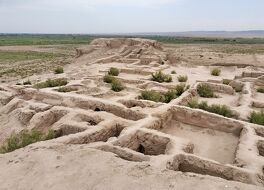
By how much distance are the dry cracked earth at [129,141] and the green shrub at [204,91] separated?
0.94 ft

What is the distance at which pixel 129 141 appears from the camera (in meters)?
9.09

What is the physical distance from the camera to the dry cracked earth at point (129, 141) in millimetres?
6508

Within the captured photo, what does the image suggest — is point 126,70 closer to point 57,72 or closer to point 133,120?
point 57,72

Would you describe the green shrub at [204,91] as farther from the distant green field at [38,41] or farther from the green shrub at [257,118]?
the distant green field at [38,41]

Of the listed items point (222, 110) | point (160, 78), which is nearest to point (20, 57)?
point (160, 78)

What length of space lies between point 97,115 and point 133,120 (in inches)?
45.9

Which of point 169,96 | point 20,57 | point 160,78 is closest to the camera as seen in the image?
point 169,96

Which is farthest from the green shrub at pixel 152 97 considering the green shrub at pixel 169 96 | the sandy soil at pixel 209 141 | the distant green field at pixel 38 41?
the distant green field at pixel 38 41

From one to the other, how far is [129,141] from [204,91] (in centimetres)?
727

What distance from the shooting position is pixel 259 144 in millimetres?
9047

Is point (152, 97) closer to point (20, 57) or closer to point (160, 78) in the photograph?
point (160, 78)

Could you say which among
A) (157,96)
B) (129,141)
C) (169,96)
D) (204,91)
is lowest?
(204,91)

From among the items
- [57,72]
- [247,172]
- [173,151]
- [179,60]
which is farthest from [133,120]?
[179,60]

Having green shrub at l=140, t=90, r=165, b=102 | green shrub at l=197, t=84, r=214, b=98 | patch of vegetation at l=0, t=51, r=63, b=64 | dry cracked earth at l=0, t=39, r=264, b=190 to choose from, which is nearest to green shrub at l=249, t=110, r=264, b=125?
dry cracked earth at l=0, t=39, r=264, b=190
